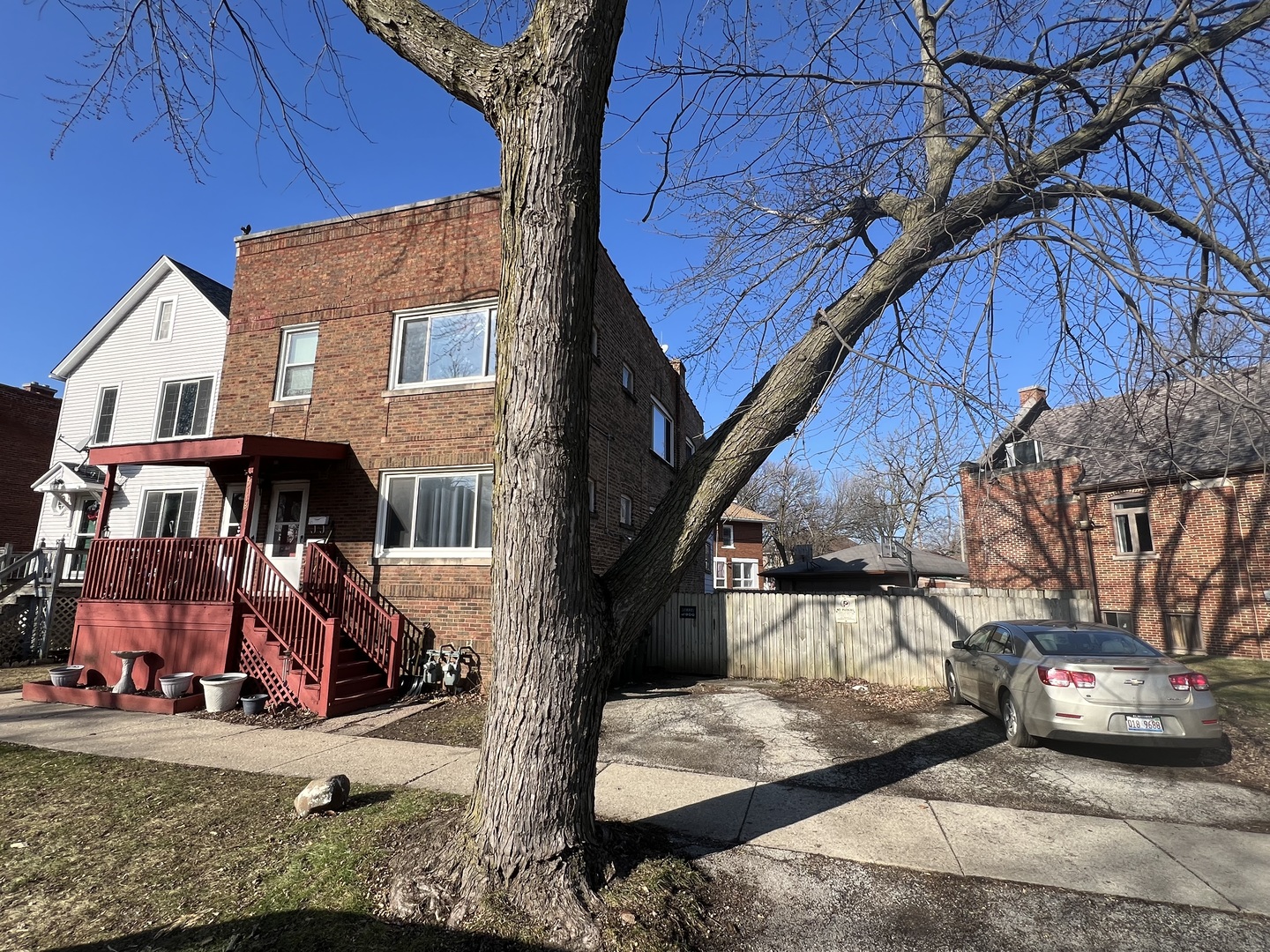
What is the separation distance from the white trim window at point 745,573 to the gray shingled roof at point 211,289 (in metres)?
29.6

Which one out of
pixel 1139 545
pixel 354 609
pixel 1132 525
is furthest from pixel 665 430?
pixel 1139 545

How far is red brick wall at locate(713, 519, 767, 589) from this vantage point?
38.1m

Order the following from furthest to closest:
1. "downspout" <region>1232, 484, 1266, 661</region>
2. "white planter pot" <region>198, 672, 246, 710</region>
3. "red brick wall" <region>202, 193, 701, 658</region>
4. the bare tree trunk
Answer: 1. "downspout" <region>1232, 484, 1266, 661</region>
2. "red brick wall" <region>202, 193, 701, 658</region>
3. "white planter pot" <region>198, 672, 246, 710</region>
4. the bare tree trunk

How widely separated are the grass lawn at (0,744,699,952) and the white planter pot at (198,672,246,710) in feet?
9.72

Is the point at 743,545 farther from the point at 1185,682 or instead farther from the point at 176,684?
the point at 176,684

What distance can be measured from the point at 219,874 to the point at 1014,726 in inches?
313

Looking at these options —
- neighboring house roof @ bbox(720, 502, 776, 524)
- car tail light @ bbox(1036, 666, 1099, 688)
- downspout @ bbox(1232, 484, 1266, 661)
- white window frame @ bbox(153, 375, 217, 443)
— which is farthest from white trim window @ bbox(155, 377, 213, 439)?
neighboring house roof @ bbox(720, 502, 776, 524)

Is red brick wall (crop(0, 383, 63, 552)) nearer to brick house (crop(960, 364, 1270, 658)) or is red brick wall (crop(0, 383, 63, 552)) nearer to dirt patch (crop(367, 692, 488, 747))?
dirt patch (crop(367, 692, 488, 747))

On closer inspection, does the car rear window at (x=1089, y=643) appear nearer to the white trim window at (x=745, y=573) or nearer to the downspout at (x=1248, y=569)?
the downspout at (x=1248, y=569)

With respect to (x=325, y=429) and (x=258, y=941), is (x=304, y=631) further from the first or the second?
(x=258, y=941)

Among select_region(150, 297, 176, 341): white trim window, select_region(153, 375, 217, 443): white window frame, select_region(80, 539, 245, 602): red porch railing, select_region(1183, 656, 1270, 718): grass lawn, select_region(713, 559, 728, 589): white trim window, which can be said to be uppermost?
select_region(150, 297, 176, 341): white trim window

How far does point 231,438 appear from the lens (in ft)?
32.2

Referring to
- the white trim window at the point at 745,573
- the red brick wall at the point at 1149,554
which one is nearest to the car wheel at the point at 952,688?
the red brick wall at the point at 1149,554

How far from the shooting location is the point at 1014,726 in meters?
7.27
